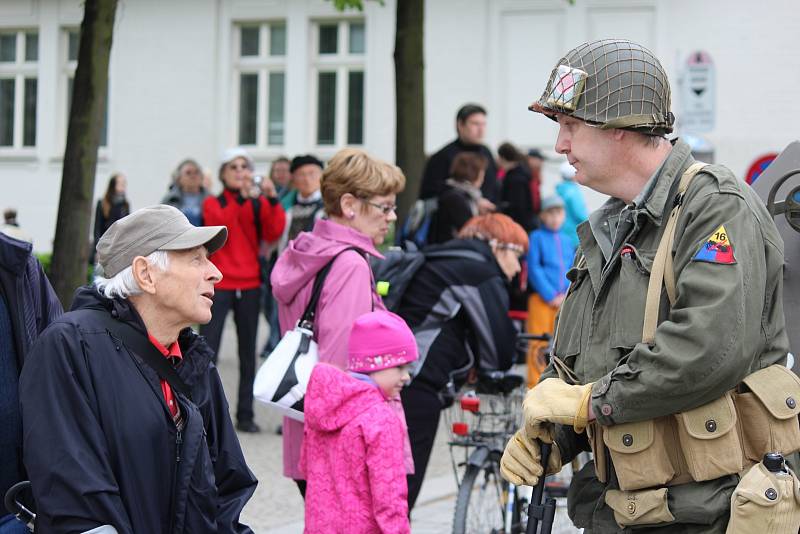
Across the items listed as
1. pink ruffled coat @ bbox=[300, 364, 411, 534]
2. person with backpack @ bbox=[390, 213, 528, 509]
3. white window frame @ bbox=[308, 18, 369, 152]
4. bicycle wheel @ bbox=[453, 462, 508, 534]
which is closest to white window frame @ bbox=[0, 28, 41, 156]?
white window frame @ bbox=[308, 18, 369, 152]

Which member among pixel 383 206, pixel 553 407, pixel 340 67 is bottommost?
pixel 553 407

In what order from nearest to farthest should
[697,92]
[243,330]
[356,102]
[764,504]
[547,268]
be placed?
[764,504] < [243,330] < [547,268] < [697,92] < [356,102]

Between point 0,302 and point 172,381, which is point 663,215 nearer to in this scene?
→ point 172,381

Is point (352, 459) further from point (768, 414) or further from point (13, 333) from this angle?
point (768, 414)

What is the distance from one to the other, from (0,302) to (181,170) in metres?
Answer: 11.2

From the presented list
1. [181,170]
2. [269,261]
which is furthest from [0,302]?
[181,170]

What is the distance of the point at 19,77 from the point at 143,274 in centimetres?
2265

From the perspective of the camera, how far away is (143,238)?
12.7ft

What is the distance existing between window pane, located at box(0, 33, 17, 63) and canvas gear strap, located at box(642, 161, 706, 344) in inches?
928

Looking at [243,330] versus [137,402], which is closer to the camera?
[137,402]

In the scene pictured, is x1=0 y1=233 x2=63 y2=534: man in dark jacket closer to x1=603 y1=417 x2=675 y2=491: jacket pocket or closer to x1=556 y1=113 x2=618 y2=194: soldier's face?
x1=556 y1=113 x2=618 y2=194: soldier's face

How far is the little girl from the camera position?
4.82 meters

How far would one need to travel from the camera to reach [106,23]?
29.0 ft

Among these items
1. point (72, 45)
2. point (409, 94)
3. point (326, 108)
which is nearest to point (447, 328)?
point (409, 94)
